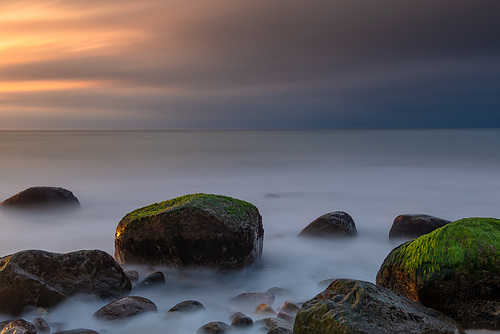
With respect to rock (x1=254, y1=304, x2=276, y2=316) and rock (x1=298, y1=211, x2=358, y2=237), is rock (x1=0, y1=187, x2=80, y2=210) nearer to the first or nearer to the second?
rock (x1=298, y1=211, x2=358, y2=237)

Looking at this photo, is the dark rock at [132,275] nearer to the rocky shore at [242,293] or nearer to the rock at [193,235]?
the rocky shore at [242,293]

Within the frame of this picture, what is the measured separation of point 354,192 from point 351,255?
845 centimetres

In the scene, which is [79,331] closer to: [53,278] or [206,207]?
[53,278]

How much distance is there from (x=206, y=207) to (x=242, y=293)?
1163 mm

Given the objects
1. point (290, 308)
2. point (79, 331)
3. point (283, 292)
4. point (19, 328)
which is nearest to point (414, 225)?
point (283, 292)

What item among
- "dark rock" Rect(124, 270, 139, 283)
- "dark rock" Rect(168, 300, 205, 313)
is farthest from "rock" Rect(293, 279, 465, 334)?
"dark rock" Rect(124, 270, 139, 283)

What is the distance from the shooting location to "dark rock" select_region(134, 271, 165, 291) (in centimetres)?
521

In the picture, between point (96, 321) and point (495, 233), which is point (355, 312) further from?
point (96, 321)

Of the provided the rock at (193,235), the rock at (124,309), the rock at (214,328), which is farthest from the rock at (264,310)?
the rock at (193,235)

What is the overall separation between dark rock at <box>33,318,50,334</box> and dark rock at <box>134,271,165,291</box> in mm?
1211

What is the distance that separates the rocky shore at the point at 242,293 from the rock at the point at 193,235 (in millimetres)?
A: 13

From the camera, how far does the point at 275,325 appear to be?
392cm

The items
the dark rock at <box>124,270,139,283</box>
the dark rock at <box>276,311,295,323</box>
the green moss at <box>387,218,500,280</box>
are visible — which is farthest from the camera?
the dark rock at <box>124,270,139,283</box>

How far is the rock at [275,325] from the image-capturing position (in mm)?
3746
